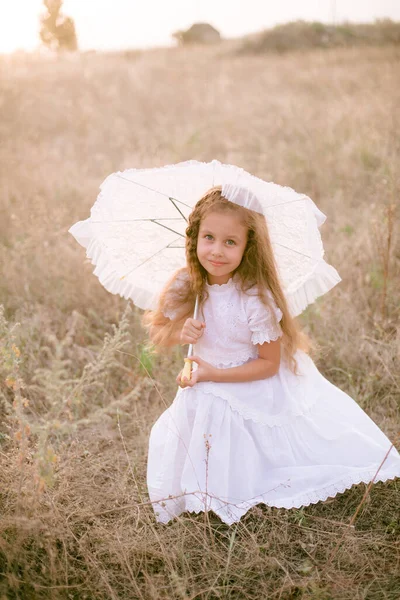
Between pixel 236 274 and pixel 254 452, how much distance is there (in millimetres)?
814

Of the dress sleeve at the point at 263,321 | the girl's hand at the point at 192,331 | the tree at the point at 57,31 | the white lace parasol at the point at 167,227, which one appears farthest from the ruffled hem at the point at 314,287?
the tree at the point at 57,31

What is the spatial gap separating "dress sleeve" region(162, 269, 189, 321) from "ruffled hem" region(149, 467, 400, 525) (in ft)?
2.71

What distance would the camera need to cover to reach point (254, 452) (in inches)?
91.1

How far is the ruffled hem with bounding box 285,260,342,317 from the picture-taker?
228 cm

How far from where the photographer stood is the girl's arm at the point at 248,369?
228 cm

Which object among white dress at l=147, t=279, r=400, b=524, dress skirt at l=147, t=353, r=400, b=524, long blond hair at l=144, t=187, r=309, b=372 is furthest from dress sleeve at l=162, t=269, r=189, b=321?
dress skirt at l=147, t=353, r=400, b=524

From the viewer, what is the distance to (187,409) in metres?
2.34

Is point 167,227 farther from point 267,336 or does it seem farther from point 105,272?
point 267,336

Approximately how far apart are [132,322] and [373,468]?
6.54ft

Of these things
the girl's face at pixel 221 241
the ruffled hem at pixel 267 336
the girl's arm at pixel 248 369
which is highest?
the girl's face at pixel 221 241

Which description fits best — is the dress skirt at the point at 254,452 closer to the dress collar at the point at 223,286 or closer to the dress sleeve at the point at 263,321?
the dress sleeve at the point at 263,321

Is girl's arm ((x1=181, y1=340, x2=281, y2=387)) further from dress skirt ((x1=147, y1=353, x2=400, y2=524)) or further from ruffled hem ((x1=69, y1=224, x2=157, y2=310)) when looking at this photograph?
ruffled hem ((x1=69, y1=224, x2=157, y2=310))

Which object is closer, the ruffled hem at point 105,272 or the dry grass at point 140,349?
the dry grass at point 140,349

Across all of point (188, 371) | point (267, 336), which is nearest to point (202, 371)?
point (188, 371)
